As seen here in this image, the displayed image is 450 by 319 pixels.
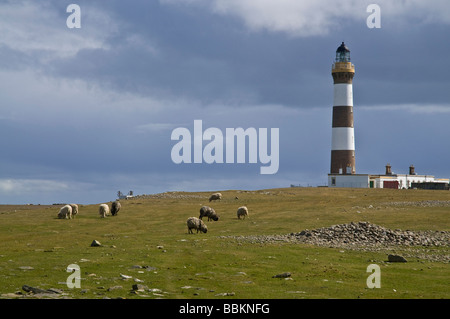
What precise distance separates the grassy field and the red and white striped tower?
41.2 meters

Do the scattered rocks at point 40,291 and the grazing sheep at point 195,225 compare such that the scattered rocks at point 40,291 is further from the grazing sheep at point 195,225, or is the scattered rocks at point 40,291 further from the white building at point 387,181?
the white building at point 387,181

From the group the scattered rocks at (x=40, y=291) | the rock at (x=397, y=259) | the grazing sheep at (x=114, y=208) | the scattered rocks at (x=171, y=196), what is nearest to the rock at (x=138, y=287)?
the scattered rocks at (x=40, y=291)

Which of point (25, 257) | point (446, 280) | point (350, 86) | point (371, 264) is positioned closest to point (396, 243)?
point (371, 264)

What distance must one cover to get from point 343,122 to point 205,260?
246 feet

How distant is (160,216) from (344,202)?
77.8 ft

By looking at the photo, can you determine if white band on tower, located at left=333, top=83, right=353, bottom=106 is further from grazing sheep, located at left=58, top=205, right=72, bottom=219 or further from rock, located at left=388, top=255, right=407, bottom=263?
rock, located at left=388, top=255, right=407, bottom=263

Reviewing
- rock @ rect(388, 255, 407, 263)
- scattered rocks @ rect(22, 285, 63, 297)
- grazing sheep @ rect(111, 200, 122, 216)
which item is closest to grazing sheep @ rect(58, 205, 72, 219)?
grazing sheep @ rect(111, 200, 122, 216)

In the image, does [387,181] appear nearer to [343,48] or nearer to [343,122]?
[343,122]

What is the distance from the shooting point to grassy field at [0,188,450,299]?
21.8m

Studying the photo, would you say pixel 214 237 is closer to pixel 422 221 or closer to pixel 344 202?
pixel 422 221

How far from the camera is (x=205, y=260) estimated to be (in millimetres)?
28906

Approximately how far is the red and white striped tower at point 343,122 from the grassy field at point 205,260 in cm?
4120

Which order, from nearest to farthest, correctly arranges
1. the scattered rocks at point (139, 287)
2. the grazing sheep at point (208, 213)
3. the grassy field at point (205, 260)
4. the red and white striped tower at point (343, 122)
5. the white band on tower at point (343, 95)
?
the scattered rocks at point (139, 287) → the grassy field at point (205, 260) → the grazing sheep at point (208, 213) → the red and white striped tower at point (343, 122) → the white band on tower at point (343, 95)

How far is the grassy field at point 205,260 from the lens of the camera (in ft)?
71.4
